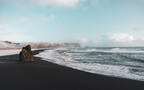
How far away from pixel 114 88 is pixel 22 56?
1452 centimetres

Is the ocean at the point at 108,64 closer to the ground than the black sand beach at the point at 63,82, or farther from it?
closer to the ground

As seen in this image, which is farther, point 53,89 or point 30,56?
point 30,56

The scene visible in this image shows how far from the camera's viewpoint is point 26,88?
6.80 meters

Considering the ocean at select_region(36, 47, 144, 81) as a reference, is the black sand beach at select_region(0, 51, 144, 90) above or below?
above

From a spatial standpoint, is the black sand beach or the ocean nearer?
the black sand beach

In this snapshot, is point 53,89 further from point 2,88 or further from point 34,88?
point 2,88

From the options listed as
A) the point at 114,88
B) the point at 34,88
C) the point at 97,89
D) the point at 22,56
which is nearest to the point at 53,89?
the point at 34,88

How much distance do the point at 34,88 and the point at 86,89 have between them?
2419 mm

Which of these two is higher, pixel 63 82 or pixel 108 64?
pixel 63 82

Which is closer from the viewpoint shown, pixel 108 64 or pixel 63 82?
pixel 63 82

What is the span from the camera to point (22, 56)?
62.2 feet

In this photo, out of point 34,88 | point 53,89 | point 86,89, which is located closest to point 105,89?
point 86,89

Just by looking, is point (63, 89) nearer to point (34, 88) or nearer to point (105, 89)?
point (34, 88)

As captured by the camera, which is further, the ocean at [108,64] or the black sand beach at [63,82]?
the ocean at [108,64]
